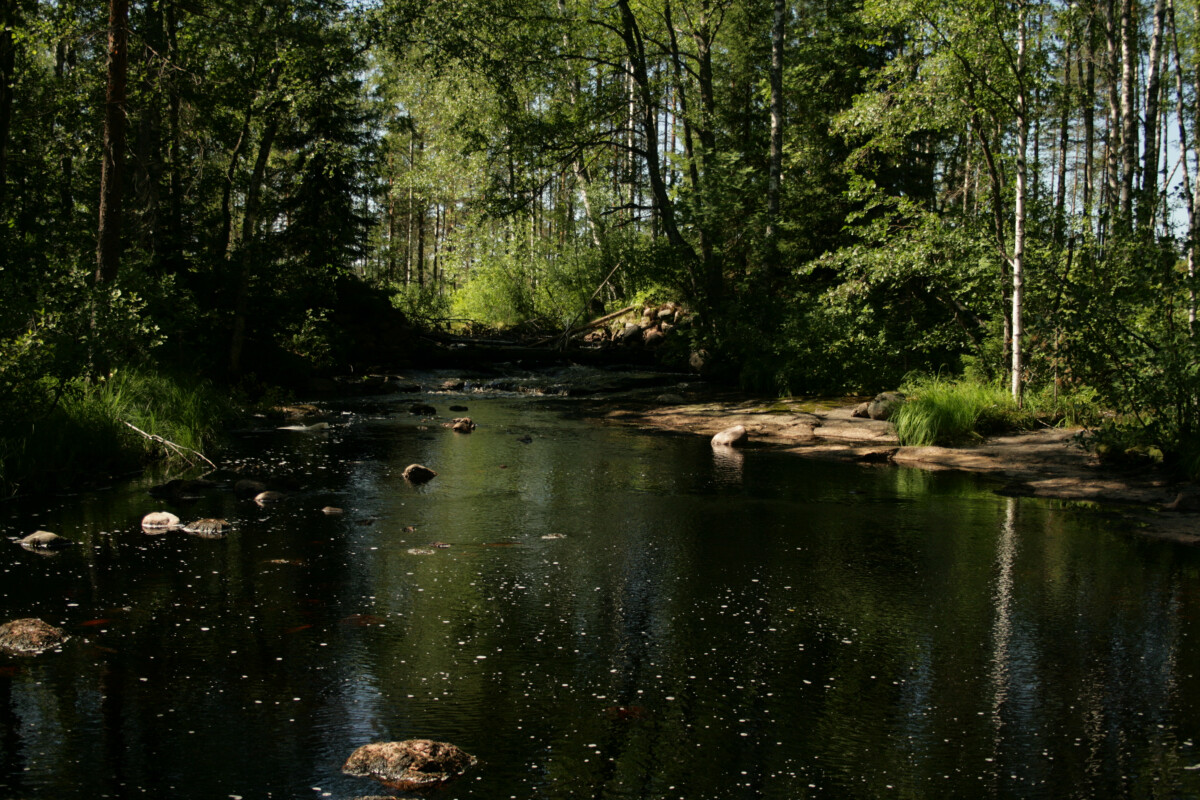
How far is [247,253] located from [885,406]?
12578mm

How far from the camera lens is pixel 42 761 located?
393 centimetres

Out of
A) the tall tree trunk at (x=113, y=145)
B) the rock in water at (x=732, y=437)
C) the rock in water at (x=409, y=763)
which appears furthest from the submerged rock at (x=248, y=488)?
the rock in water at (x=732, y=437)

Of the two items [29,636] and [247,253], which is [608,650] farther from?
[247,253]

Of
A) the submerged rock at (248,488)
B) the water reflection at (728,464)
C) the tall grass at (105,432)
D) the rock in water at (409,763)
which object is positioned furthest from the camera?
the water reflection at (728,464)

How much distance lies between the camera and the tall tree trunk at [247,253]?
17922mm

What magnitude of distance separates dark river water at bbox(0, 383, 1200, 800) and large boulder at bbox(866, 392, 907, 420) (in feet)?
18.8

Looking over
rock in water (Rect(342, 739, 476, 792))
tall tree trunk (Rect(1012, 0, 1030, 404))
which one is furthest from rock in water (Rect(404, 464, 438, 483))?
tall tree trunk (Rect(1012, 0, 1030, 404))

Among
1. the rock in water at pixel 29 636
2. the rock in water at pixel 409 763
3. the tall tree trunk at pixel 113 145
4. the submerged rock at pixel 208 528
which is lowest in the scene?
the rock in water at pixel 409 763

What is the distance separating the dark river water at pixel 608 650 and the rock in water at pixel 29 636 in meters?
0.12

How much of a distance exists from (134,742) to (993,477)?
10.6m

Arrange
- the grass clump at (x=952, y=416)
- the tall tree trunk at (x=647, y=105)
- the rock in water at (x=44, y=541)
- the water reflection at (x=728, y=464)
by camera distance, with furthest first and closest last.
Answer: the tall tree trunk at (x=647, y=105), the grass clump at (x=952, y=416), the water reflection at (x=728, y=464), the rock in water at (x=44, y=541)

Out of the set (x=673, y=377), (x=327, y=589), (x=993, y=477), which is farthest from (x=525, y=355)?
(x=327, y=589)

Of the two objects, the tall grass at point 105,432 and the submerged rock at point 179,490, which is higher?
the tall grass at point 105,432

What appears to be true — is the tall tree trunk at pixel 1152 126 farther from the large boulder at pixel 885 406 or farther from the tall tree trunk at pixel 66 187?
the tall tree trunk at pixel 66 187
